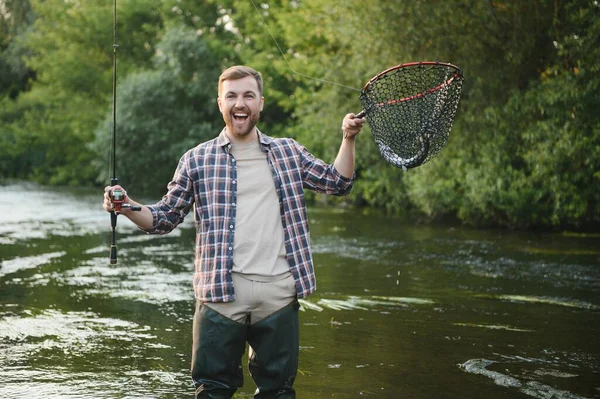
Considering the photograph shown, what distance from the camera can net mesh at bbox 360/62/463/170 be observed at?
510 centimetres

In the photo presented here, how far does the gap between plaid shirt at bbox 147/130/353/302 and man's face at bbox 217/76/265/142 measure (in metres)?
0.11

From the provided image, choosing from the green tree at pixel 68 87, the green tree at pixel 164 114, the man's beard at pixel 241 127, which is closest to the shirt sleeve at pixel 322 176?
the man's beard at pixel 241 127

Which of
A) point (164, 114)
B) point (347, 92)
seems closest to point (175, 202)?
point (347, 92)

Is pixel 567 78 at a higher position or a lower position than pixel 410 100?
higher

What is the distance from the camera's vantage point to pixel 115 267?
13.2m

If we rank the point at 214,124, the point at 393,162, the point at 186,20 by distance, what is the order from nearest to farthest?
the point at 393,162 → the point at 214,124 → the point at 186,20

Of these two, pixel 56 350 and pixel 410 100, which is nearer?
pixel 410 100

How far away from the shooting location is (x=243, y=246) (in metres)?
4.05

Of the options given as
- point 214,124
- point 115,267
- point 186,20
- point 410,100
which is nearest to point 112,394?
point 410,100

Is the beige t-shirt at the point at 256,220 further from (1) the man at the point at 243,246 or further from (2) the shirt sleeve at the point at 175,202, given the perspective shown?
(2) the shirt sleeve at the point at 175,202

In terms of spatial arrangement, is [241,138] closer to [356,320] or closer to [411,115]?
[411,115]

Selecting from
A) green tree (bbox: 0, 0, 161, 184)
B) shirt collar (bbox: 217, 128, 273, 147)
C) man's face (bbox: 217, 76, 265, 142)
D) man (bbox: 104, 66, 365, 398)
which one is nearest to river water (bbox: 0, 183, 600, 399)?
man (bbox: 104, 66, 365, 398)

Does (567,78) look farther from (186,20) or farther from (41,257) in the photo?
(186,20)

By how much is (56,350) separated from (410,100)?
3.93 m
